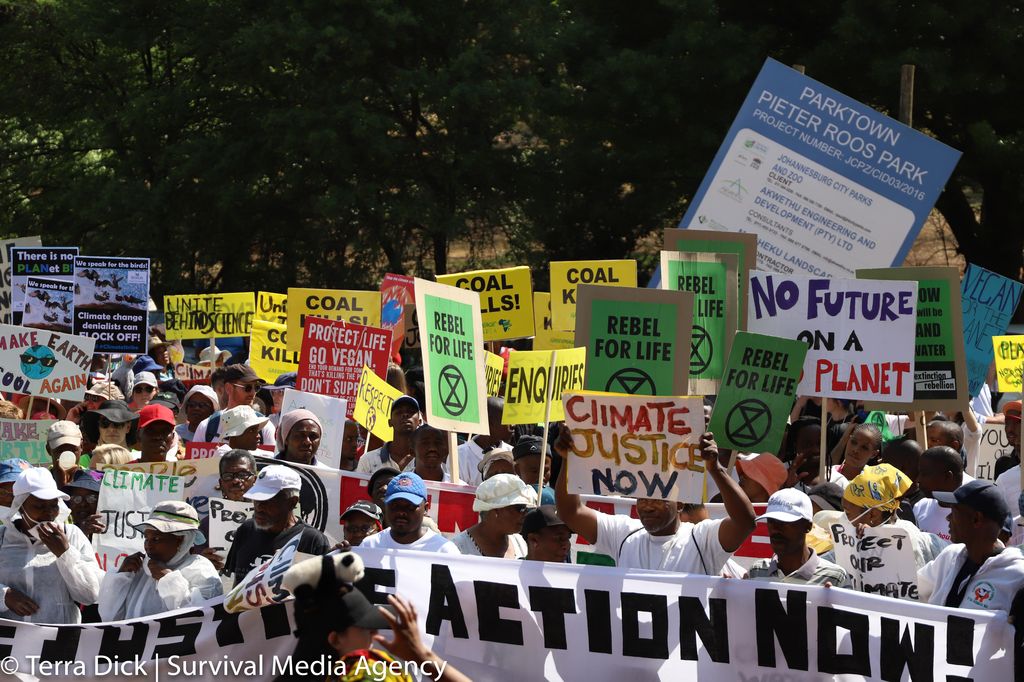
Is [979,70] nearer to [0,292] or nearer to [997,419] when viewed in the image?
[997,419]

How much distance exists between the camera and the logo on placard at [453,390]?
28.1 ft

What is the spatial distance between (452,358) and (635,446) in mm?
2343

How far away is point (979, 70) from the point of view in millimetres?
23297

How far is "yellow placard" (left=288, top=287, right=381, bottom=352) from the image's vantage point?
13.0 m

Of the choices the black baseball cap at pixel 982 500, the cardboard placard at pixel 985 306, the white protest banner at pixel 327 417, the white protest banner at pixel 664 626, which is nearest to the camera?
the white protest banner at pixel 664 626

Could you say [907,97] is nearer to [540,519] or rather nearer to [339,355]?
[339,355]

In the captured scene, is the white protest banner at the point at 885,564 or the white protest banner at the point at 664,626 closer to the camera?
the white protest banner at the point at 664,626

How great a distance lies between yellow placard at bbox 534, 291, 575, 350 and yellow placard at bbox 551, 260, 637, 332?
23 cm

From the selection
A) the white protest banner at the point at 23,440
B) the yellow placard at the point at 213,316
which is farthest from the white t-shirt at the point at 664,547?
the yellow placard at the point at 213,316

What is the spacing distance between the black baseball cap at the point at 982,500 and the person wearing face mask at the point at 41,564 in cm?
377

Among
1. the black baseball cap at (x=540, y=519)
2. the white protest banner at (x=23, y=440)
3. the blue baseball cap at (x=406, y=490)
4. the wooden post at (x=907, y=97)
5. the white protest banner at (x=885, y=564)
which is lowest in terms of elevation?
the white protest banner at (x=885, y=564)

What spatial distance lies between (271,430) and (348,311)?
2.95 m

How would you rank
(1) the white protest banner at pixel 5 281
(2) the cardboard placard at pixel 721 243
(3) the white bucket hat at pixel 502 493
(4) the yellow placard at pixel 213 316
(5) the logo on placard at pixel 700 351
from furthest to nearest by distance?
(4) the yellow placard at pixel 213 316 < (1) the white protest banner at pixel 5 281 < (2) the cardboard placard at pixel 721 243 < (5) the logo on placard at pixel 700 351 < (3) the white bucket hat at pixel 502 493

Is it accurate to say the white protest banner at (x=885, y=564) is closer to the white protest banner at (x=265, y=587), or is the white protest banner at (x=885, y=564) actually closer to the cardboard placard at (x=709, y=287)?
the white protest banner at (x=265, y=587)
